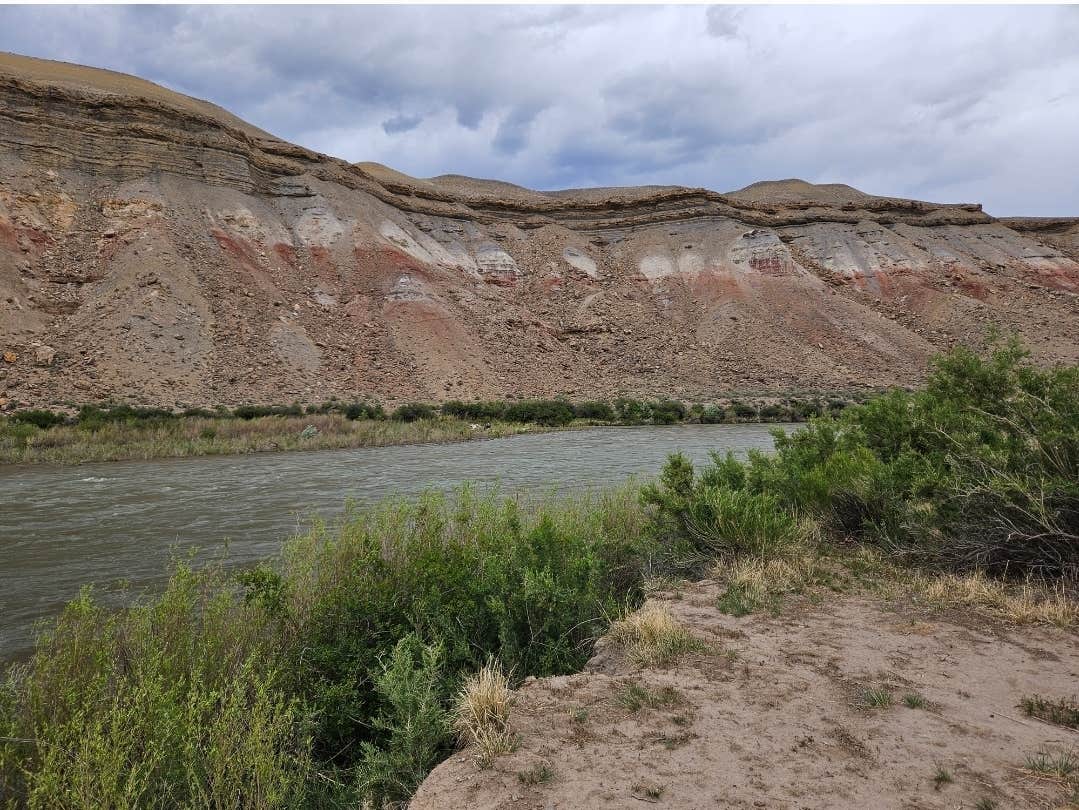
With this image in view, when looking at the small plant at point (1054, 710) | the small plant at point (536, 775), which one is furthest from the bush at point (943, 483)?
the small plant at point (536, 775)

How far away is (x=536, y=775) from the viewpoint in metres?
2.55

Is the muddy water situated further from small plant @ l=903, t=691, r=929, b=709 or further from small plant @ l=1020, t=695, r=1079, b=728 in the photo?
small plant @ l=1020, t=695, r=1079, b=728

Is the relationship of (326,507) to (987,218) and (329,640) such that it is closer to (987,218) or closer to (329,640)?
(329,640)

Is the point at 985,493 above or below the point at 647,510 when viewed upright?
above

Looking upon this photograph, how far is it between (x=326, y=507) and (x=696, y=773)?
350 inches

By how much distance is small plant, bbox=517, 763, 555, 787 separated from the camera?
8.26 ft

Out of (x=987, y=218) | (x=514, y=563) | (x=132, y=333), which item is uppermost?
(x=987, y=218)

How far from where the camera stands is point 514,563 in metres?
4.67

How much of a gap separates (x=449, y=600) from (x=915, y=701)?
9.27 ft

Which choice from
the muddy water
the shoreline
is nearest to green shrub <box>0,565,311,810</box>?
the muddy water

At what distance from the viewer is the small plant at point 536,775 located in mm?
2519

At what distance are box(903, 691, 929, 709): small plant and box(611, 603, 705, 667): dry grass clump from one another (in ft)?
3.66

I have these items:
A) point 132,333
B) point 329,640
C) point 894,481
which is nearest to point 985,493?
point 894,481

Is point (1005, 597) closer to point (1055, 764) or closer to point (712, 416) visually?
point (1055, 764)
